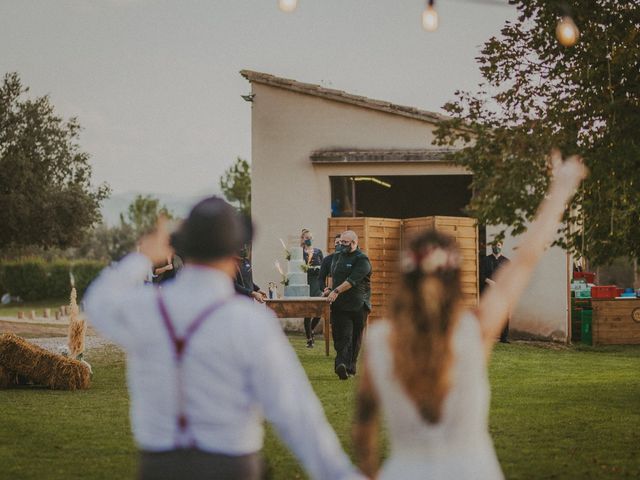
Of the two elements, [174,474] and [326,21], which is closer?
[174,474]

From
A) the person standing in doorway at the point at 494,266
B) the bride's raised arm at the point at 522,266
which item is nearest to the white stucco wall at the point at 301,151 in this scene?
the person standing in doorway at the point at 494,266

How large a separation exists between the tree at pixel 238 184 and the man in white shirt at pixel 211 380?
60.0 m

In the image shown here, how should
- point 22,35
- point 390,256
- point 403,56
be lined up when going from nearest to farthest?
point 390,256 < point 403,56 < point 22,35

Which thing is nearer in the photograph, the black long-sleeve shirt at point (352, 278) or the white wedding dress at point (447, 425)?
the white wedding dress at point (447, 425)

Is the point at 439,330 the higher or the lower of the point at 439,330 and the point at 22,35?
the lower

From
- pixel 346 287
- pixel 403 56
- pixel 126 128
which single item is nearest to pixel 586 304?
pixel 403 56

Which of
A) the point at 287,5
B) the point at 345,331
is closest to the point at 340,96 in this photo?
the point at 345,331

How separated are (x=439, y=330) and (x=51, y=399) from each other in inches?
403

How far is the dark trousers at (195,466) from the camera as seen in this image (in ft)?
10.2

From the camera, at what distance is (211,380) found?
3.12 meters

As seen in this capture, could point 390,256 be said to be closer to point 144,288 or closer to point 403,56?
point 403,56

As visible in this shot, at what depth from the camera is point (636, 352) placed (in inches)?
795

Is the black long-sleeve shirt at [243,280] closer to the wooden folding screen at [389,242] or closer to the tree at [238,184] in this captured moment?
the wooden folding screen at [389,242]

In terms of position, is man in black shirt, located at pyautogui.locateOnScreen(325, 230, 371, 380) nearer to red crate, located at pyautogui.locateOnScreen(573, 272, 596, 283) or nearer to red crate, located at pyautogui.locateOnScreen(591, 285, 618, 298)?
red crate, located at pyautogui.locateOnScreen(591, 285, 618, 298)
